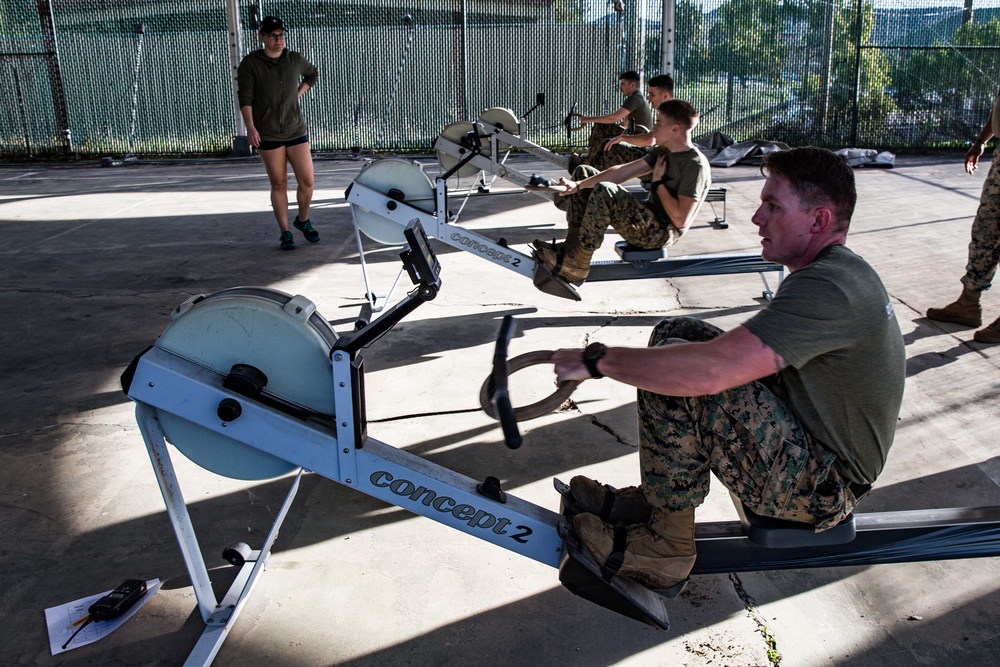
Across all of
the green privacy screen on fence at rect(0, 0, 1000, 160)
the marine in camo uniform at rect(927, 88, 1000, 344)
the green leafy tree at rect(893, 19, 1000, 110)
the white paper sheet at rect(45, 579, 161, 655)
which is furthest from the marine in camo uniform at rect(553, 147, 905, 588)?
the green leafy tree at rect(893, 19, 1000, 110)

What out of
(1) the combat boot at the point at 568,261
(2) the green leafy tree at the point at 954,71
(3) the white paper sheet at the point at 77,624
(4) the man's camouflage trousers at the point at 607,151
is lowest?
(3) the white paper sheet at the point at 77,624

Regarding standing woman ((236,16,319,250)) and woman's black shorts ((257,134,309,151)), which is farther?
woman's black shorts ((257,134,309,151))

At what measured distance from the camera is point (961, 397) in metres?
3.80

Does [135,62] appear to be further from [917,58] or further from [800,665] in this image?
[800,665]

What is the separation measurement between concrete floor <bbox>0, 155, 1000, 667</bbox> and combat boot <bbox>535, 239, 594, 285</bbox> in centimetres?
27

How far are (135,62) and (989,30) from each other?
1429 cm

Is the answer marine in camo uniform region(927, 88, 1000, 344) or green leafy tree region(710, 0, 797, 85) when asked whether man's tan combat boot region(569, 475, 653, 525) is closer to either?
marine in camo uniform region(927, 88, 1000, 344)

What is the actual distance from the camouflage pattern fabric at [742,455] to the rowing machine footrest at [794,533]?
0.12 feet

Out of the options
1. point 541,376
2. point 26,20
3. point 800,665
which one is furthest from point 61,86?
point 800,665

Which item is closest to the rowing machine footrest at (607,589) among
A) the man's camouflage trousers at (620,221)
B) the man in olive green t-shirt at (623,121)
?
the man's camouflage trousers at (620,221)

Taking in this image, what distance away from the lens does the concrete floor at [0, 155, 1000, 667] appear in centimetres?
227

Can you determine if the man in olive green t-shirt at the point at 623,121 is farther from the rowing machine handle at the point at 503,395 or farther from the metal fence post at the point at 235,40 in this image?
the metal fence post at the point at 235,40

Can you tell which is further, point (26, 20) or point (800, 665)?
point (26, 20)

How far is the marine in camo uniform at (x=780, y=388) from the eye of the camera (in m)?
1.80
